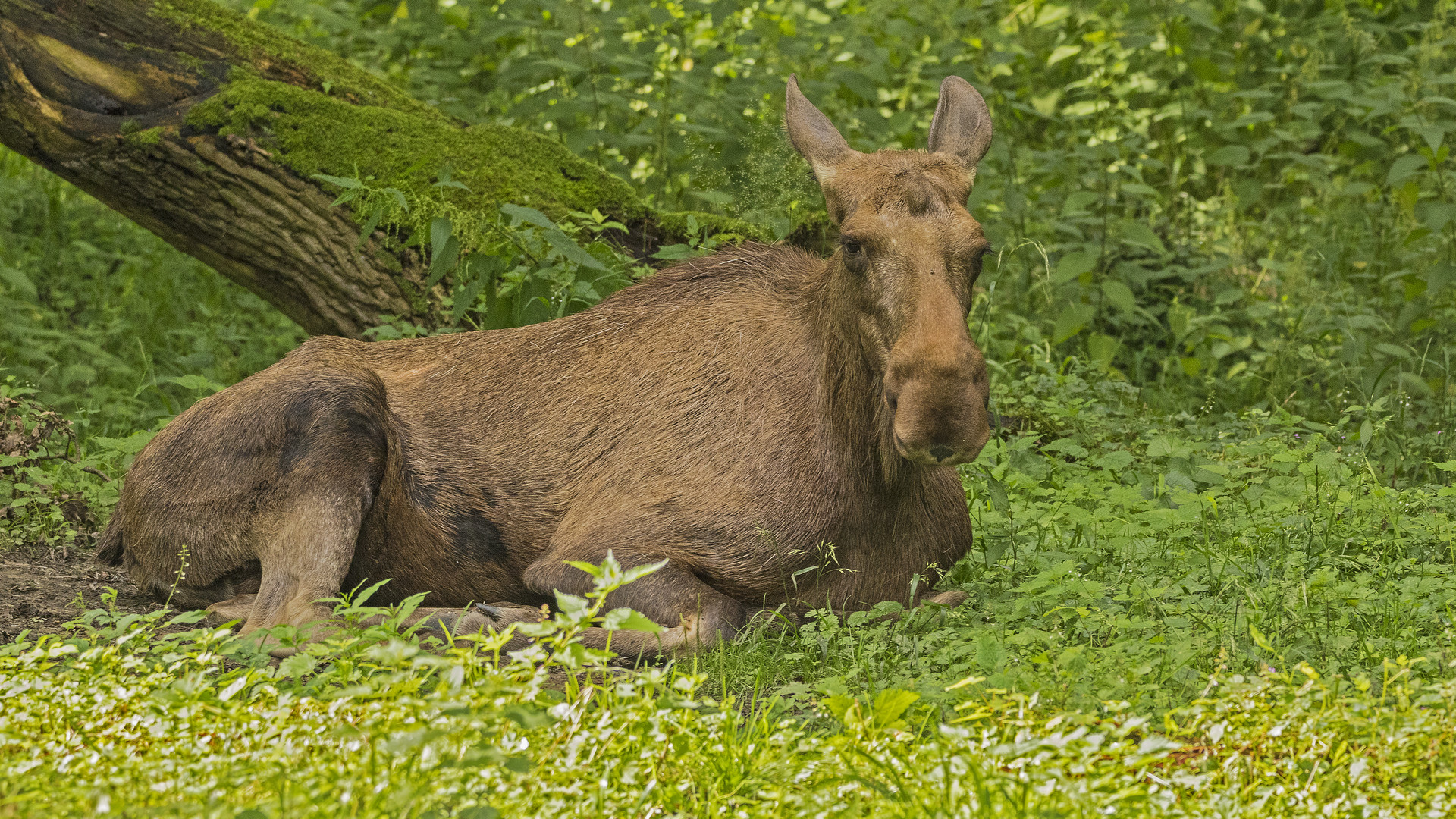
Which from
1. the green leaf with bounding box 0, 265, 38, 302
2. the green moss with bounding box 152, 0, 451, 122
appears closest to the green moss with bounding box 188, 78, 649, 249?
the green moss with bounding box 152, 0, 451, 122

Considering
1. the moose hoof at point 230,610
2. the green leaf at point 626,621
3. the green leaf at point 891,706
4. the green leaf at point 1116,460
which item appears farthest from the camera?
the green leaf at point 1116,460

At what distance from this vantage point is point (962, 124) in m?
5.36

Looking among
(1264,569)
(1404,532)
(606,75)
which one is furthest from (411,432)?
(606,75)

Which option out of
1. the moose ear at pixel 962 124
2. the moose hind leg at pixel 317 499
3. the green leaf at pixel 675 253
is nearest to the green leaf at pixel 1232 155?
the green leaf at pixel 675 253

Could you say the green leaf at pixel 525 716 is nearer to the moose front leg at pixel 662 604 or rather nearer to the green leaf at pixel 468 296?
the moose front leg at pixel 662 604

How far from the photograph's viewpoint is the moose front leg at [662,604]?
471cm

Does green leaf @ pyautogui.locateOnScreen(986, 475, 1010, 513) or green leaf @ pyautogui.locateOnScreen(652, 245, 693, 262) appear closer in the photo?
green leaf @ pyautogui.locateOnScreen(986, 475, 1010, 513)

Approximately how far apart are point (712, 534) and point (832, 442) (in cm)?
58

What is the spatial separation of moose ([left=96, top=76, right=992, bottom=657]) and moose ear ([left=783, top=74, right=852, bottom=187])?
1 centimetres

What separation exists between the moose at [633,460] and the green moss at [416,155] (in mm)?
1690

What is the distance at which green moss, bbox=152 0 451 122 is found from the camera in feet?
24.7

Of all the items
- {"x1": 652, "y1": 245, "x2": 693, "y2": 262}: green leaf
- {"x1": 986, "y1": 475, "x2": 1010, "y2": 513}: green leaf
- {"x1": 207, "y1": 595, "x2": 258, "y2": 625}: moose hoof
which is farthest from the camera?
{"x1": 652, "y1": 245, "x2": 693, "y2": 262}: green leaf

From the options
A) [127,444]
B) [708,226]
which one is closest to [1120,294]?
[708,226]

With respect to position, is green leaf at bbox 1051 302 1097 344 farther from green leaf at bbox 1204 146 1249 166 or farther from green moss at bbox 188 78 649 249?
green moss at bbox 188 78 649 249
